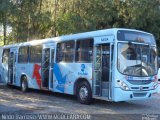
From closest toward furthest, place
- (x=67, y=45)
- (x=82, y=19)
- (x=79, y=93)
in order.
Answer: (x=79, y=93) → (x=67, y=45) → (x=82, y=19)

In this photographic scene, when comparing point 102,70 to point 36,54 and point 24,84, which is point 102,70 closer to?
point 36,54

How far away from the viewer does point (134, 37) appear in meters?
14.1

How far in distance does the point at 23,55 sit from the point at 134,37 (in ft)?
29.2

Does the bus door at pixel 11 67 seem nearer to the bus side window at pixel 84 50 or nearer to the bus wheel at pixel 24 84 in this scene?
the bus wheel at pixel 24 84

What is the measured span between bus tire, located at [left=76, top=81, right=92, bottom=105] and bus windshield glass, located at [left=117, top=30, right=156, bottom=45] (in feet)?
8.04

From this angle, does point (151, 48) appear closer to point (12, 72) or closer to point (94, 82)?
point (94, 82)

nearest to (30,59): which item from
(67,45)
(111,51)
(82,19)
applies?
(67,45)

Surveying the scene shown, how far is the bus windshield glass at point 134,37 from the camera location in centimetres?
1375

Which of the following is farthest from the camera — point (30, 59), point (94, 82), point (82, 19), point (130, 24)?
point (130, 24)

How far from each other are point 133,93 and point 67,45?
4264mm

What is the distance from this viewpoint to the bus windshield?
13578mm

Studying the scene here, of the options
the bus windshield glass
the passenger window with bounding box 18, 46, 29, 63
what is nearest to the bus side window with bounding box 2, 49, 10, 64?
the passenger window with bounding box 18, 46, 29, 63

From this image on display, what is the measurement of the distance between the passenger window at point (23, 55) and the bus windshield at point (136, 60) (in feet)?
27.5

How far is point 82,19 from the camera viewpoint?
100ft
